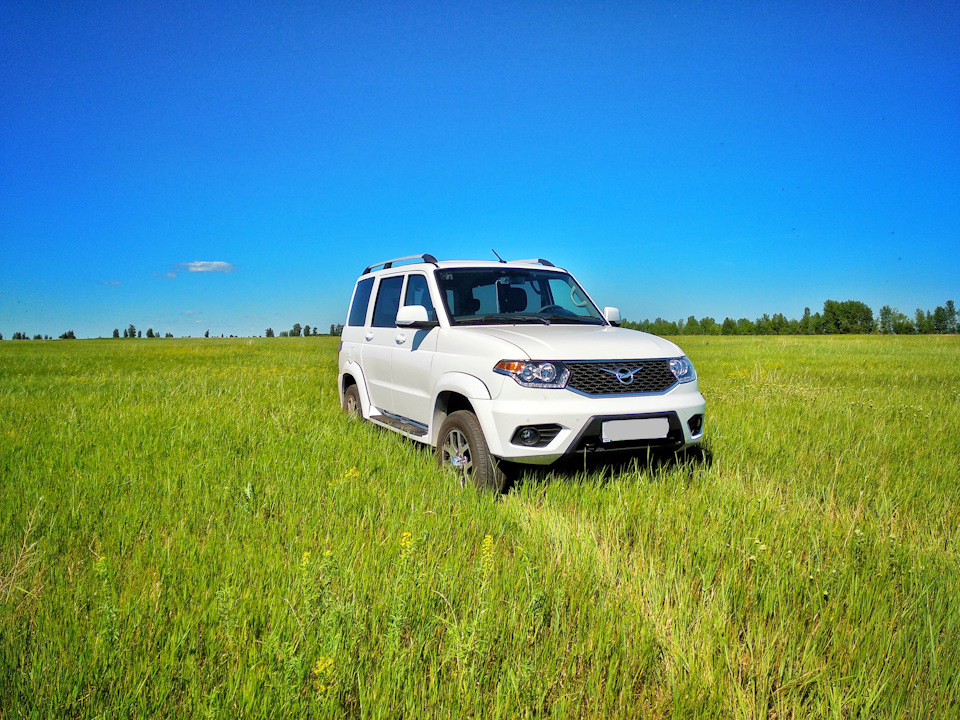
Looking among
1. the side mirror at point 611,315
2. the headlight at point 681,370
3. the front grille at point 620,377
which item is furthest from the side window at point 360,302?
the headlight at point 681,370

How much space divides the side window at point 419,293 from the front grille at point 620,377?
6.05 ft

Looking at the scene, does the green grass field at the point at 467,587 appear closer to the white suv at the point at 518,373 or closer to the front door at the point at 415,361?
the white suv at the point at 518,373

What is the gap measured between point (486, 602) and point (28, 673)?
187 cm

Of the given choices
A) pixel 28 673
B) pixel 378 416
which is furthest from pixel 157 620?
pixel 378 416

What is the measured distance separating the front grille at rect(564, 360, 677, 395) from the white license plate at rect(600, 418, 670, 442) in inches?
9.8

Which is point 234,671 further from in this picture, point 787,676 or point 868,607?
point 868,607

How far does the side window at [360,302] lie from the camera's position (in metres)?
7.90

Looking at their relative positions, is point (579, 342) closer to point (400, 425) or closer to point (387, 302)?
point (400, 425)

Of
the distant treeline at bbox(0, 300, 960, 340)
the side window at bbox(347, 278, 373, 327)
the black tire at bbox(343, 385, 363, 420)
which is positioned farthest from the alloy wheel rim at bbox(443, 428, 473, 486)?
the distant treeline at bbox(0, 300, 960, 340)

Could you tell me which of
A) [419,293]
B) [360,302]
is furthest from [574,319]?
[360,302]

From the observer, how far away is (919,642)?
2656 millimetres

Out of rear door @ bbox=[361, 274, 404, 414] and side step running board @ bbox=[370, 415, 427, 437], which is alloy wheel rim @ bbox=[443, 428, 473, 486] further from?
rear door @ bbox=[361, 274, 404, 414]

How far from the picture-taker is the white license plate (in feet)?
15.3

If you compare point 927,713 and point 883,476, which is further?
point 883,476
